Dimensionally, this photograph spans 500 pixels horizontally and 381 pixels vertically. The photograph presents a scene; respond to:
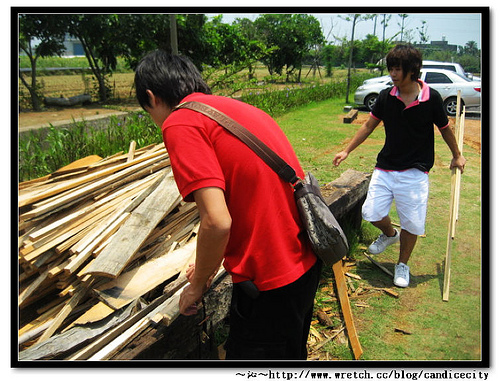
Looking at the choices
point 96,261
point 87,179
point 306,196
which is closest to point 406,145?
point 306,196

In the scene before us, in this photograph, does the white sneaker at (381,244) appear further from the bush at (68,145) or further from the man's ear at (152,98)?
the bush at (68,145)

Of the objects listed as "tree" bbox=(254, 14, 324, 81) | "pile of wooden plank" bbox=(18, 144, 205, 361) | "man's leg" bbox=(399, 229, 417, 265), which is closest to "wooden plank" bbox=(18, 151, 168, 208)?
"pile of wooden plank" bbox=(18, 144, 205, 361)

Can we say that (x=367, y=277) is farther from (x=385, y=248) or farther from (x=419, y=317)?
(x=419, y=317)

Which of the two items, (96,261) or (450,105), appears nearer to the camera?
(96,261)

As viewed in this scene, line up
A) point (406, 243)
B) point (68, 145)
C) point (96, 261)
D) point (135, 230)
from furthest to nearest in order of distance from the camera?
point (68, 145) < point (406, 243) < point (135, 230) < point (96, 261)

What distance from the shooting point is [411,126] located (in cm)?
349

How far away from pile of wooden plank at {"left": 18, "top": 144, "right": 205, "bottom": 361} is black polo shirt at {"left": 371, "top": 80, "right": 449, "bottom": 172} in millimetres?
1970

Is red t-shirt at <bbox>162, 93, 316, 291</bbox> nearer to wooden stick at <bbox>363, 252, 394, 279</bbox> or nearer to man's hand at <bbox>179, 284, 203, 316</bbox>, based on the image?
man's hand at <bbox>179, 284, 203, 316</bbox>

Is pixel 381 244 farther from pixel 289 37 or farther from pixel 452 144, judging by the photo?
pixel 289 37

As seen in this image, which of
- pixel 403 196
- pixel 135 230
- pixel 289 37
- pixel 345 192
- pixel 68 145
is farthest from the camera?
pixel 289 37

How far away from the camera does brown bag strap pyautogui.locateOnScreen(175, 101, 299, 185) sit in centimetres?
164

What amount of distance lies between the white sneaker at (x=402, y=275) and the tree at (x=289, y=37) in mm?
17171

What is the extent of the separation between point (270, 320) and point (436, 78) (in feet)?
48.2

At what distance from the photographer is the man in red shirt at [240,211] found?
1.55 m
